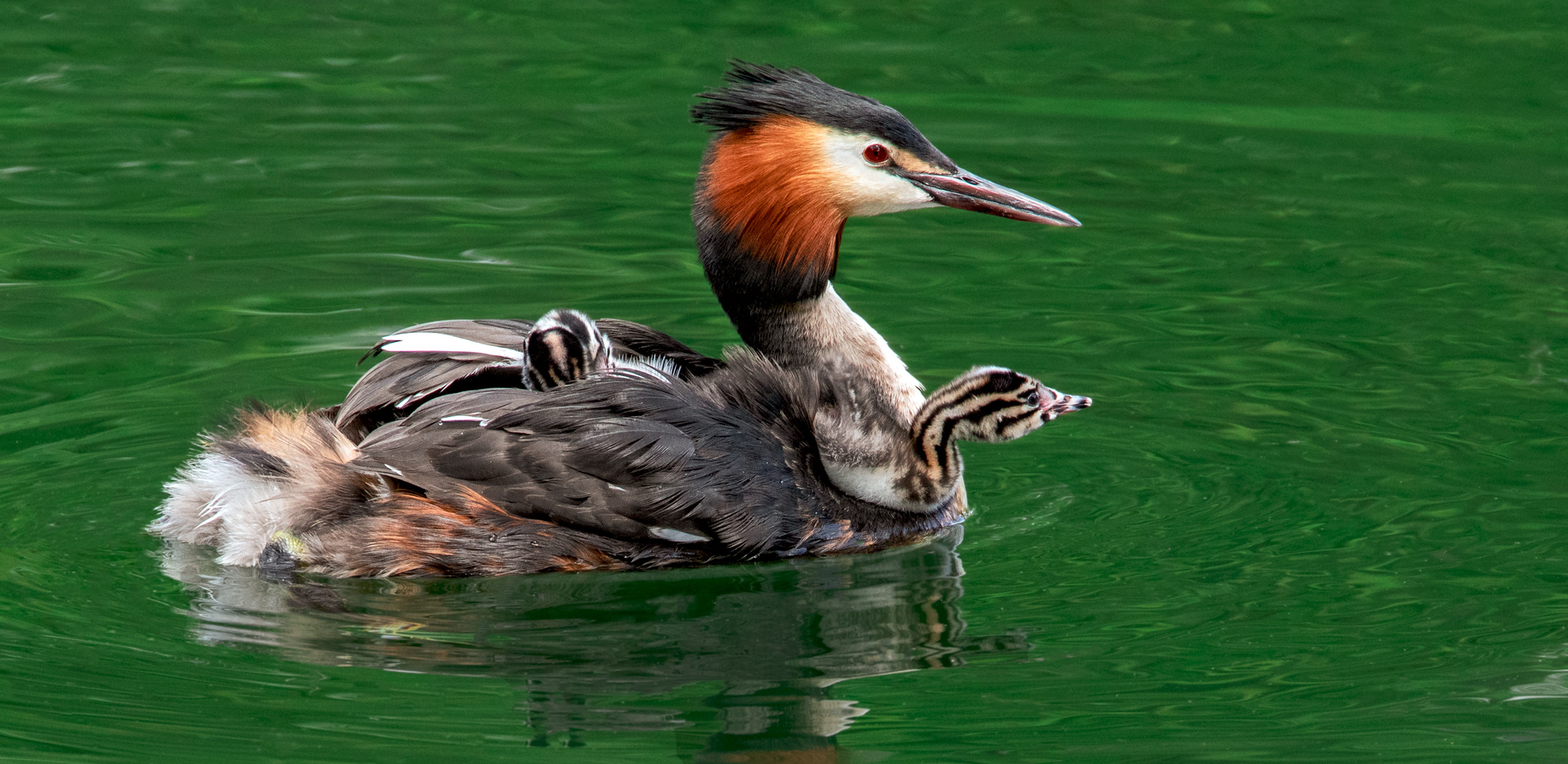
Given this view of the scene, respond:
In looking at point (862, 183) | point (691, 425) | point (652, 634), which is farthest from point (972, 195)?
point (652, 634)

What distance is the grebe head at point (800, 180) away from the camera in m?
5.82

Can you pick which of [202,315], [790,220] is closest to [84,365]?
[202,315]

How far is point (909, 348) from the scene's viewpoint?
750 centimetres

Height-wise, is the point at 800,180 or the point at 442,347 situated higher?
the point at 800,180

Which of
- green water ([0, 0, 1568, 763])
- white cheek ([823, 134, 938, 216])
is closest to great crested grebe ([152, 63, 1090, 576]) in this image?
white cheek ([823, 134, 938, 216])

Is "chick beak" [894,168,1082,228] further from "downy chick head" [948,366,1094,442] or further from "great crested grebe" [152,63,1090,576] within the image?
"downy chick head" [948,366,1094,442]

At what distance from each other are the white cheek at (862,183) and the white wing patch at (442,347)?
3.41 ft

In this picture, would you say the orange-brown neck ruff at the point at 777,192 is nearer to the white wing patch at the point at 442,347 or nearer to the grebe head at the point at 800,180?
the grebe head at the point at 800,180

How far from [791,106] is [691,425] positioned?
99 centimetres

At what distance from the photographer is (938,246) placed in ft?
28.9

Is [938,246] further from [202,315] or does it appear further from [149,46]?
[149,46]

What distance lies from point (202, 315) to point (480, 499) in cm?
277

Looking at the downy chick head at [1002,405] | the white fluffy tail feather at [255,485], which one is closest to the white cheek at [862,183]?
the downy chick head at [1002,405]

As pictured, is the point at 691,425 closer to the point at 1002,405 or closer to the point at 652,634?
the point at 652,634
